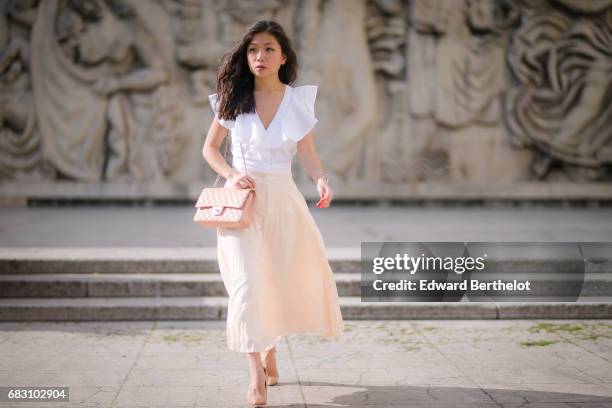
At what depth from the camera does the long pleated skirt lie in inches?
139

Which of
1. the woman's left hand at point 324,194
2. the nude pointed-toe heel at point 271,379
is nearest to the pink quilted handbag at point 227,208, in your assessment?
the woman's left hand at point 324,194

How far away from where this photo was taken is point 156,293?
5508 mm

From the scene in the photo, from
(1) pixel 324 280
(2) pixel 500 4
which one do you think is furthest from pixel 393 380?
(2) pixel 500 4

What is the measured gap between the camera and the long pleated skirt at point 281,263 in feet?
11.6

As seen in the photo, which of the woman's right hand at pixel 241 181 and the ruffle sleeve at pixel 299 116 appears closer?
the woman's right hand at pixel 241 181

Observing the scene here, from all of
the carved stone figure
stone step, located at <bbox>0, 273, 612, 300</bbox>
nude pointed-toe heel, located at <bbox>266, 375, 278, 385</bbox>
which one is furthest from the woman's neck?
the carved stone figure

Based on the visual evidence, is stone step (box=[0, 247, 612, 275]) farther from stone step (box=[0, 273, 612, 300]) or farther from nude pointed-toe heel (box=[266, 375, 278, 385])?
nude pointed-toe heel (box=[266, 375, 278, 385])

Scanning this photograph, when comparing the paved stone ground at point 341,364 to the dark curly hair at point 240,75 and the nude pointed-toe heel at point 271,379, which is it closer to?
the nude pointed-toe heel at point 271,379

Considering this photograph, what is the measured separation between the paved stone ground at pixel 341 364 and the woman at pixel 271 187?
33 cm

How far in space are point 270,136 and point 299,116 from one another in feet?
0.59

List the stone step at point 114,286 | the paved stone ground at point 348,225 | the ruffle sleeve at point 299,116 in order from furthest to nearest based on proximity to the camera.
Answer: the paved stone ground at point 348,225 < the stone step at point 114,286 < the ruffle sleeve at point 299,116

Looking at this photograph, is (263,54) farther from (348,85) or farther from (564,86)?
(564,86)

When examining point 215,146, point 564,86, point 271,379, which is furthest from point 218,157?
point 564,86

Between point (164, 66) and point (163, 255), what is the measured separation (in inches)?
191
